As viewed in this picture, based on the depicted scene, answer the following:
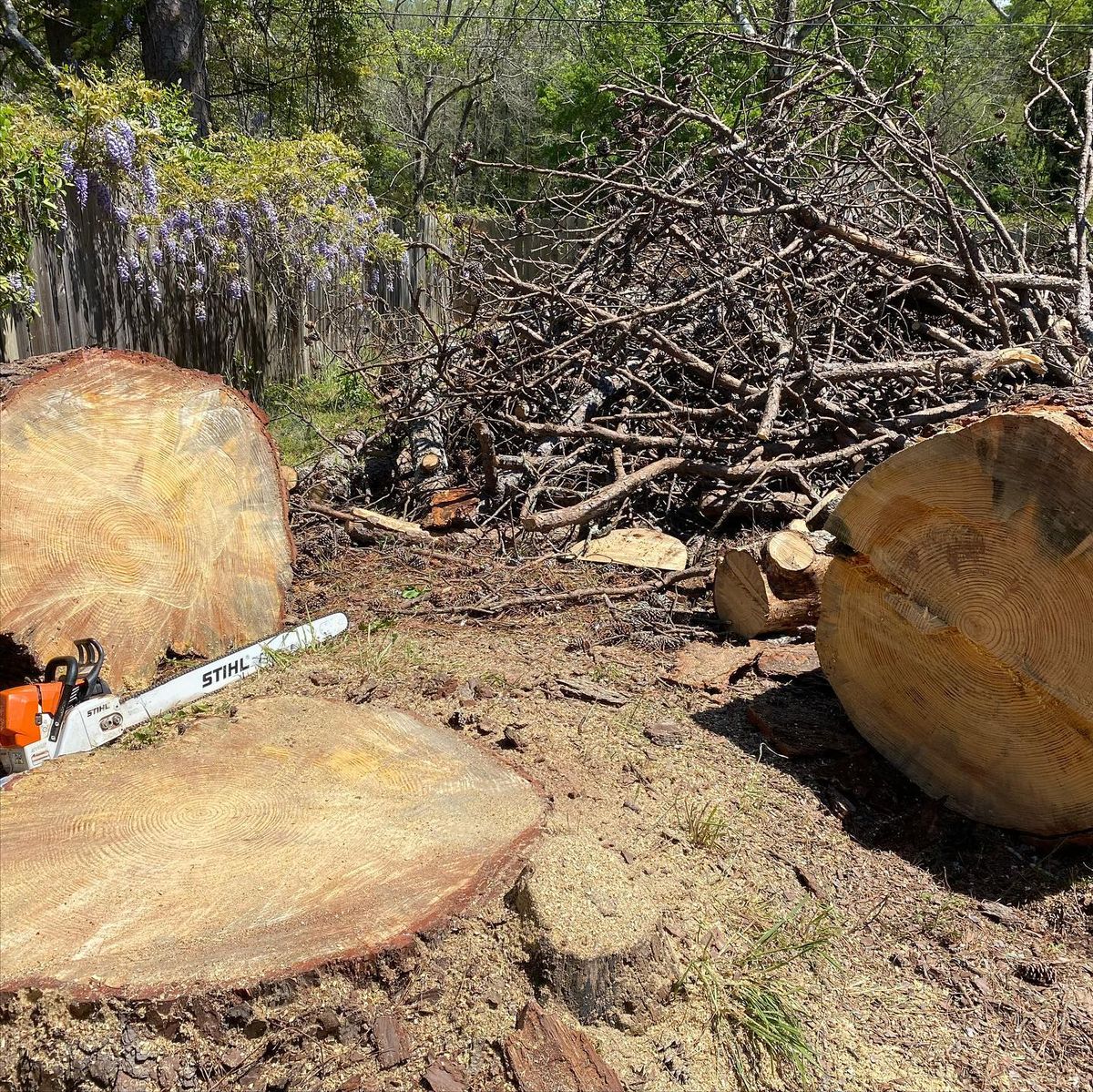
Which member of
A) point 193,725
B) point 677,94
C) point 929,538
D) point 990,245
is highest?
point 677,94

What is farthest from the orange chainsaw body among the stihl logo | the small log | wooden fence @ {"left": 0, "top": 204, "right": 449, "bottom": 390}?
wooden fence @ {"left": 0, "top": 204, "right": 449, "bottom": 390}

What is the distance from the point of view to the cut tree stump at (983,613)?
2.39 meters

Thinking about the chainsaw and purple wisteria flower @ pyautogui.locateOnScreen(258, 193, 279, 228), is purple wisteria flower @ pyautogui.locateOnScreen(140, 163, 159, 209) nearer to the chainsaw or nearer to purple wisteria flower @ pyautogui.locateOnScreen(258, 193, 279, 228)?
purple wisteria flower @ pyautogui.locateOnScreen(258, 193, 279, 228)

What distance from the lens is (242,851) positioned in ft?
6.49

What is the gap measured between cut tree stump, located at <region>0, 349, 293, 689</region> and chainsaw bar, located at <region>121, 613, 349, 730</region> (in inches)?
9.9

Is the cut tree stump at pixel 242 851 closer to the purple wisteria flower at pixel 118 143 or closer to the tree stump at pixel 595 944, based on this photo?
the tree stump at pixel 595 944

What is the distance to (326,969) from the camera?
1.74 m

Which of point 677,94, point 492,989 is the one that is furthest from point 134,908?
point 677,94

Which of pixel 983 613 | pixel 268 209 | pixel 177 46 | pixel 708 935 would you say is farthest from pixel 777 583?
pixel 177 46

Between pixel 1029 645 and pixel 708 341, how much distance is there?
3541mm

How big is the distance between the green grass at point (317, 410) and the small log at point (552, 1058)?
5.25 meters

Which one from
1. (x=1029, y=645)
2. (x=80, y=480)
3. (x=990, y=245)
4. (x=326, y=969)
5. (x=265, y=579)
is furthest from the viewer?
(x=990, y=245)

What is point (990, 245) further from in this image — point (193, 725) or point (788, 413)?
point (193, 725)

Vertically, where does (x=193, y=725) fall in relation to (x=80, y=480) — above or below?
below
